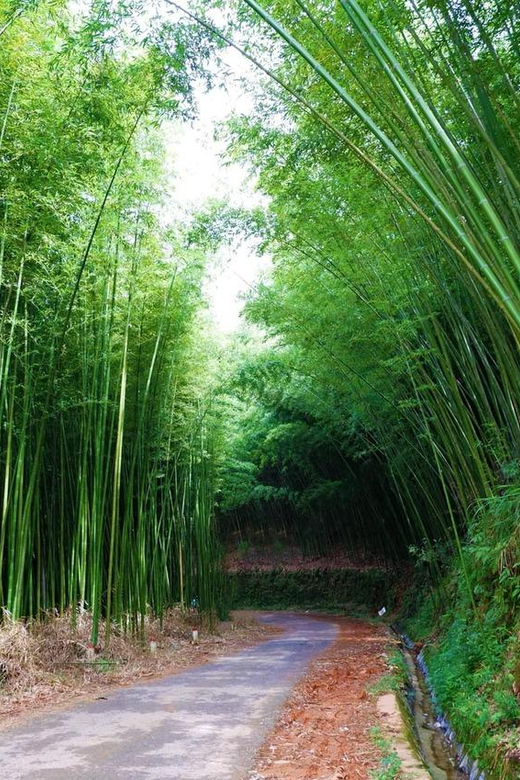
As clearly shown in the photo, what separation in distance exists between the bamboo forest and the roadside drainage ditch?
7 cm

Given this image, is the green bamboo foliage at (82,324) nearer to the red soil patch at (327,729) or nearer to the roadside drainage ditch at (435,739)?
the red soil patch at (327,729)

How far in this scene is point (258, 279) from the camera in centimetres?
776

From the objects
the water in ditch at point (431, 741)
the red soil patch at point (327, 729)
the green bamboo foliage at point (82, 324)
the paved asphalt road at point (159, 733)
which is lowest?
the water in ditch at point (431, 741)

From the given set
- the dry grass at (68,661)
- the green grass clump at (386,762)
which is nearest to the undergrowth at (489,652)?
the green grass clump at (386,762)

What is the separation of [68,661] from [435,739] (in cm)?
257

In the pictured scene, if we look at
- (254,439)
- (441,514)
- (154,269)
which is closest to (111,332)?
(154,269)

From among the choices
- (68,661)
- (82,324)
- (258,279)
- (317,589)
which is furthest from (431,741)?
(317,589)

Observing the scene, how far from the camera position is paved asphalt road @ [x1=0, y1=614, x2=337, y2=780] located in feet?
8.09

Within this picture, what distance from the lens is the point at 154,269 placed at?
5.25 metres

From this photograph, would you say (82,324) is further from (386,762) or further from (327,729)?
(386,762)

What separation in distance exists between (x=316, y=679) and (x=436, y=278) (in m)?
2.96

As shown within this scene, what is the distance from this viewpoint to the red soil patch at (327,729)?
2502mm

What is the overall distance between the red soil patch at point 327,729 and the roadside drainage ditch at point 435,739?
0.97 feet

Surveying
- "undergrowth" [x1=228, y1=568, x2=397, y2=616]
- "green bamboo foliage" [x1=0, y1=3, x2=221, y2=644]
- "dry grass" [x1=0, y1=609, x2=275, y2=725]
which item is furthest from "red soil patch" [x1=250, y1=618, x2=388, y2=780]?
"undergrowth" [x1=228, y1=568, x2=397, y2=616]
